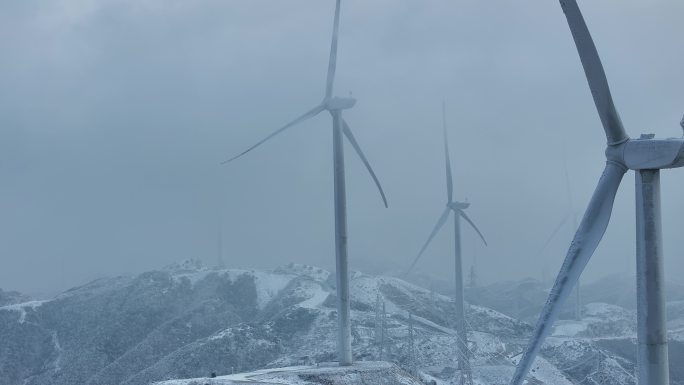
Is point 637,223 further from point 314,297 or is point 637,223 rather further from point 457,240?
point 314,297

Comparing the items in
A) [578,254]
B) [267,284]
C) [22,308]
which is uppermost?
[578,254]

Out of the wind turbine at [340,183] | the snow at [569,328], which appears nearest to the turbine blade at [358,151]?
the wind turbine at [340,183]

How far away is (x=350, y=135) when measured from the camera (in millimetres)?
76125

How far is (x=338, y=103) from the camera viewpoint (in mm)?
75312

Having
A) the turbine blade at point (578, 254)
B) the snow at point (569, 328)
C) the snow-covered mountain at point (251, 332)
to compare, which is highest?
the turbine blade at point (578, 254)

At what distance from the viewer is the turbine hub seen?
247 feet

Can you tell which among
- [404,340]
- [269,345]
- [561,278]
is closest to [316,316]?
[269,345]

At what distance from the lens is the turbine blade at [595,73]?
105 ft

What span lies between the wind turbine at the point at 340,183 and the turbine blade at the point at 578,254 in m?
39.8

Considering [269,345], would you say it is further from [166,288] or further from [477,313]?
[166,288]

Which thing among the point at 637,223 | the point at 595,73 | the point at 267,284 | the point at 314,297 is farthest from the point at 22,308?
the point at 637,223

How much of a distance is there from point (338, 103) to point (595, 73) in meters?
44.3

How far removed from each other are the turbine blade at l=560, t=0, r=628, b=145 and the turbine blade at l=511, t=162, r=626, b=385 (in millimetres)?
1552

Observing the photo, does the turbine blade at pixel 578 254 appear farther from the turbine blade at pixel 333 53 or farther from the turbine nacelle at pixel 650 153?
the turbine blade at pixel 333 53
